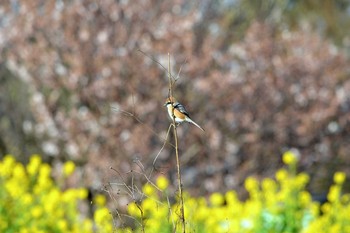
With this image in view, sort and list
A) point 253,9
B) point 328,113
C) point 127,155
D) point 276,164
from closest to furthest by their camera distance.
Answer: point 127,155
point 276,164
point 328,113
point 253,9

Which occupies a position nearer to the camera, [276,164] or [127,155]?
[127,155]

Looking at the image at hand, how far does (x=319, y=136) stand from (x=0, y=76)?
5.20m

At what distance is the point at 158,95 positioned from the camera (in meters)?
11.6

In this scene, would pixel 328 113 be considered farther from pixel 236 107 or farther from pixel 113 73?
pixel 113 73

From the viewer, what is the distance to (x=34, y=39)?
518 inches

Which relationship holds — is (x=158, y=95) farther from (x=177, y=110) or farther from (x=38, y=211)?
(x=177, y=110)

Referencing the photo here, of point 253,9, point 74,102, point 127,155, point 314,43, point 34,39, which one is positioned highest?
point 253,9

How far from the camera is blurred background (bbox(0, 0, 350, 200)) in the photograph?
11.6 metres

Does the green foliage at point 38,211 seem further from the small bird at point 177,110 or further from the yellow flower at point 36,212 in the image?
the small bird at point 177,110

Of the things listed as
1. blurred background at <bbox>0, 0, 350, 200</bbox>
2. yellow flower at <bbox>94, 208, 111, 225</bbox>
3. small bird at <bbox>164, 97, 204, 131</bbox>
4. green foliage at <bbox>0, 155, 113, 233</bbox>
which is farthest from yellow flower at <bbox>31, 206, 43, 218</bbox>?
blurred background at <bbox>0, 0, 350, 200</bbox>

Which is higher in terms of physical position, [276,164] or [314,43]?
[314,43]

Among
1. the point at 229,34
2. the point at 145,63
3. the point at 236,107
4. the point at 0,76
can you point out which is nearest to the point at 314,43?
the point at 229,34

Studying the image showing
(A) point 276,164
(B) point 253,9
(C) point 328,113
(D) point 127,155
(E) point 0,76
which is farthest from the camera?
(B) point 253,9

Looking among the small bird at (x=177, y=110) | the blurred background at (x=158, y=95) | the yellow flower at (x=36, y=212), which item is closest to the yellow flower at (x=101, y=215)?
the yellow flower at (x=36, y=212)
